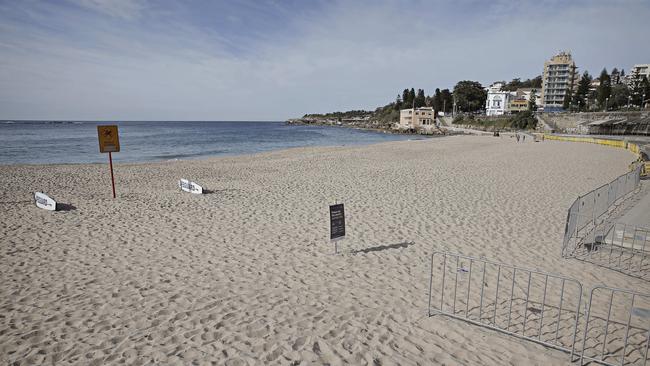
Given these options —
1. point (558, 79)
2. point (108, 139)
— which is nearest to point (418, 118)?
point (558, 79)

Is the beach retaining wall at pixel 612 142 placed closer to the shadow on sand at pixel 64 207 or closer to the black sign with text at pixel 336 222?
the black sign with text at pixel 336 222

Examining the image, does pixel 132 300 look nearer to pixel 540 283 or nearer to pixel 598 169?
pixel 540 283

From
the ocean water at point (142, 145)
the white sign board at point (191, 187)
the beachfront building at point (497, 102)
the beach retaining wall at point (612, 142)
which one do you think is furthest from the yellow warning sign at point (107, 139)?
the beachfront building at point (497, 102)

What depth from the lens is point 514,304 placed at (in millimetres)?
5617

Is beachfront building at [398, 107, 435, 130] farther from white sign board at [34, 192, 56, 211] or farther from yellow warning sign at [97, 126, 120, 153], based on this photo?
white sign board at [34, 192, 56, 211]

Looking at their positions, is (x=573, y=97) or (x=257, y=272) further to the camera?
(x=573, y=97)

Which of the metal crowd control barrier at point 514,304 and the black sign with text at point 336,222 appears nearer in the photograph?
the metal crowd control barrier at point 514,304

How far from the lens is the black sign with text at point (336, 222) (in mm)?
7384

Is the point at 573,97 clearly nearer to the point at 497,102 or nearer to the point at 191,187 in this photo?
the point at 497,102

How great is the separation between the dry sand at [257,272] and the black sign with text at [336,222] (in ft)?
1.84

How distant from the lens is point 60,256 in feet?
24.8

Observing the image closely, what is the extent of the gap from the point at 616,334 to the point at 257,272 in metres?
5.86

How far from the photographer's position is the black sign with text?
291 inches

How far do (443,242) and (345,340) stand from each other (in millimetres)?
4788
